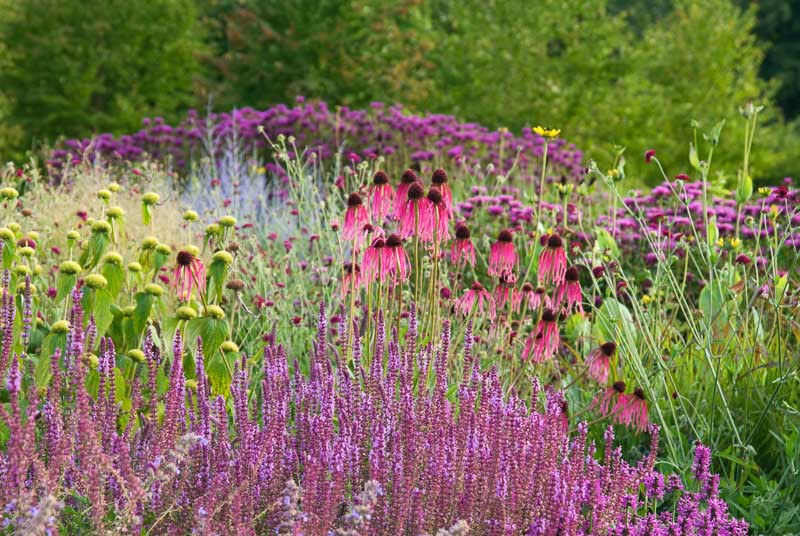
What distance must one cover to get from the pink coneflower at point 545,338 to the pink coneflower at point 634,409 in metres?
0.30

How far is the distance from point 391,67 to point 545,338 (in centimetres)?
1167

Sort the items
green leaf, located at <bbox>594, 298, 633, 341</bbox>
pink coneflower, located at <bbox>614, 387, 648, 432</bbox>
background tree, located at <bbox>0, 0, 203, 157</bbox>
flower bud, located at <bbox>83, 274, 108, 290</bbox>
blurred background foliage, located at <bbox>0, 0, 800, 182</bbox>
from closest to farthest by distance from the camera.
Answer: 1. flower bud, located at <bbox>83, 274, 108, 290</bbox>
2. pink coneflower, located at <bbox>614, 387, 648, 432</bbox>
3. green leaf, located at <bbox>594, 298, 633, 341</bbox>
4. blurred background foliage, located at <bbox>0, 0, 800, 182</bbox>
5. background tree, located at <bbox>0, 0, 203, 157</bbox>

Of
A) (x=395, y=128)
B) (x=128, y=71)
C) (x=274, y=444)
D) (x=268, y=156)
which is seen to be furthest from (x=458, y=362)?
(x=128, y=71)

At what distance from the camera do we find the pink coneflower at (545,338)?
3.23m

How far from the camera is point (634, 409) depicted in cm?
322

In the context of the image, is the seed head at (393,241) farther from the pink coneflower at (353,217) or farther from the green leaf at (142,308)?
the green leaf at (142,308)

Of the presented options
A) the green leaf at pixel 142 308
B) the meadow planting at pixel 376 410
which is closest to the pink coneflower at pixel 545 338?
the meadow planting at pixel 376 410

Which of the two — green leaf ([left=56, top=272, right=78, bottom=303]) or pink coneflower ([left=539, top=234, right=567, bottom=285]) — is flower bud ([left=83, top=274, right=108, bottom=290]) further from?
pink coneflower ([left=539, top=234, right=567, bottom=285])

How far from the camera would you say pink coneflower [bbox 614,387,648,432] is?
10.4 feet

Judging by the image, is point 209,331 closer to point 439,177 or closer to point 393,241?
point 393,241

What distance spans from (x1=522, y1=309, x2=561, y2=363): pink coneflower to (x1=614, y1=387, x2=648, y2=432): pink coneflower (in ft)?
0.97

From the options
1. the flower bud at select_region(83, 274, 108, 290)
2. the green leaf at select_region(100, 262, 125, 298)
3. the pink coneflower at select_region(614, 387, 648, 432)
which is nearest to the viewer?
the flower bud at select_region(83, 274, 108, 290)

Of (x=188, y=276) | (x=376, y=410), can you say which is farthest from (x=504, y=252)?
(x=188, y=276)

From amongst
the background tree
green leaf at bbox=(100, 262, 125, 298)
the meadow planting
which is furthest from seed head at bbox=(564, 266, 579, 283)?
the background tree
